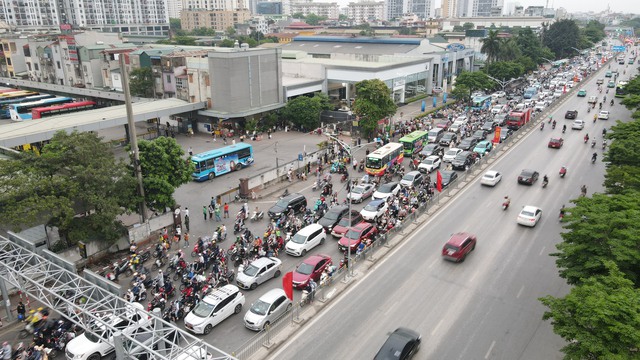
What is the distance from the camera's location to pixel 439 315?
75.8ft

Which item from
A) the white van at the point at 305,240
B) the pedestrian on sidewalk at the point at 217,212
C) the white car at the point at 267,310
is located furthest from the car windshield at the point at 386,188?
the white car at the point at 267,310

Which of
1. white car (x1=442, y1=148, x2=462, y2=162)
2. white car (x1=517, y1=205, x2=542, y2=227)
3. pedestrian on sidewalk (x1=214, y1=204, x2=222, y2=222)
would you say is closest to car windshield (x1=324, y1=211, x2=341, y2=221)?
pedestrian on sidewalk (x1=214, y1=204, x2=222, y2=222)

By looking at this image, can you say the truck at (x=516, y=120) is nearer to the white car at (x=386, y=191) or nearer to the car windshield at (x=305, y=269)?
the white car at (x=386, y=191)

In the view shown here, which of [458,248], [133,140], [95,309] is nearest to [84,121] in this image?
[133,140]

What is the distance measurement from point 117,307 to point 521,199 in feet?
104

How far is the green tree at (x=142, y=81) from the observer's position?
2628 inches

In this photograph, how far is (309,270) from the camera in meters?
26.4

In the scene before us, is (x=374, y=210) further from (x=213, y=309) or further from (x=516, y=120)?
(x=516, y=120)

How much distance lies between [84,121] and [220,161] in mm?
16961

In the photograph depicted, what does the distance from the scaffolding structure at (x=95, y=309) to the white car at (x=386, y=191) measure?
20941mm

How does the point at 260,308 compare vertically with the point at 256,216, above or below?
above

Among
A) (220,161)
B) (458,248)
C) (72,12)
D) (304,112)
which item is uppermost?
(72,12)

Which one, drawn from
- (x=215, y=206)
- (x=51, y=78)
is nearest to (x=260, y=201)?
(x=215, y=206)

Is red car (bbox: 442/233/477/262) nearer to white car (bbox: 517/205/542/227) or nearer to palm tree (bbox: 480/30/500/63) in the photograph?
white car (bbox: 517/205/542/227)
